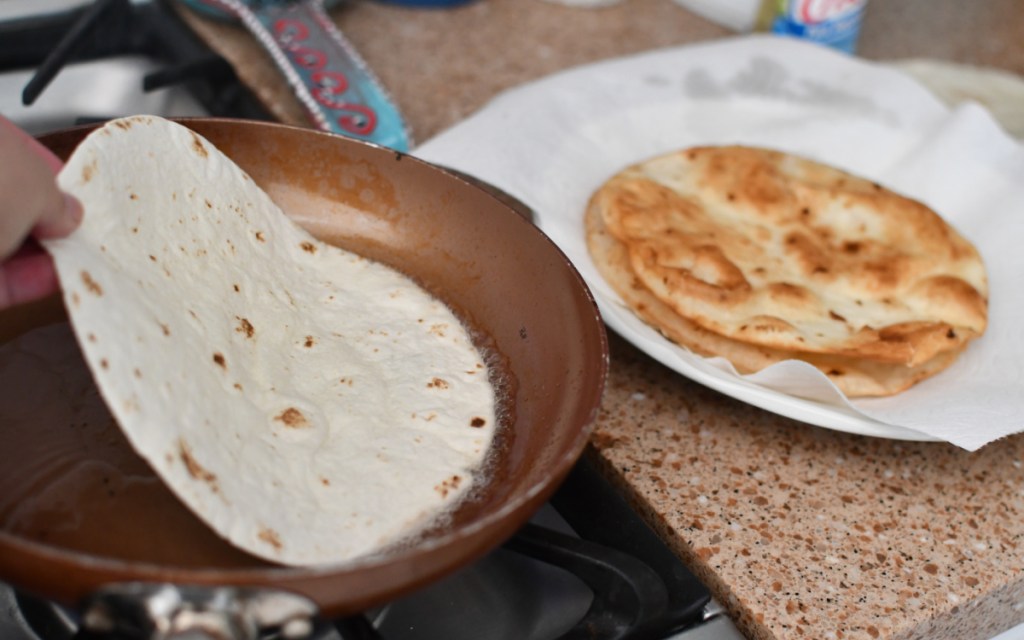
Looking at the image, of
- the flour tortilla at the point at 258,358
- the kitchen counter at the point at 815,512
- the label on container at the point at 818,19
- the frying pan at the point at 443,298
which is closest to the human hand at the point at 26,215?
the flour tortilla at the point at 258,358

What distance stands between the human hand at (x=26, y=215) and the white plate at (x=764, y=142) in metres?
0.51

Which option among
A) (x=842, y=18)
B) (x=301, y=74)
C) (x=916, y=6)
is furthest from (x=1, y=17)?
(x=916, y=6)

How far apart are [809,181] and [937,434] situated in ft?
1.39

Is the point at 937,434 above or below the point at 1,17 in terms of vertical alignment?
below

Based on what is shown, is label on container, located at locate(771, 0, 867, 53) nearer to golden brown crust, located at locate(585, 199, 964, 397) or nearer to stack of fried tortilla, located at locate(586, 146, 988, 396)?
stack of fried tortilla, located at locate(586, 146, 988, 396)

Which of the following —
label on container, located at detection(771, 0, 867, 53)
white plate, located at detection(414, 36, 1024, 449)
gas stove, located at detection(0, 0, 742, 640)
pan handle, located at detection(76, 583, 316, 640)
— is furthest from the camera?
label on container, located at detection(771, 0, 867, 53)

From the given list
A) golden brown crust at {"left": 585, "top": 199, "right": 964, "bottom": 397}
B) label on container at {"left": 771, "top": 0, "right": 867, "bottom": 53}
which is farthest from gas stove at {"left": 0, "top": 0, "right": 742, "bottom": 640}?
label on container at {"left": 771, "top": 0, "right": 867, "bottom": 53}

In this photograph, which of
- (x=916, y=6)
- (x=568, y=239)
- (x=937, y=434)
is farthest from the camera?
(x=916, y=6)

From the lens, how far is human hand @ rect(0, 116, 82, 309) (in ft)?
1.81

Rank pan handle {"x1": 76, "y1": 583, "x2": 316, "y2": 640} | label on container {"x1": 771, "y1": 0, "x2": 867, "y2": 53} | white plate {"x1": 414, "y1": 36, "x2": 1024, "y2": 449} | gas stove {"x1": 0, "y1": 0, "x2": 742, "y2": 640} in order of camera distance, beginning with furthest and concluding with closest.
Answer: label on container {"x1": 771, "y1": 0, "x2": 867, "y2": 53}
white plate {"x1": 414, "y1": 36, "x2": 1024, "y2": 449}
gas stove {"x1": 0, "y1": 0, "x2": 742, "y2": 640}
pan handle {"x1": 76, "y1": 583, "x2": 316, "y2": 640}

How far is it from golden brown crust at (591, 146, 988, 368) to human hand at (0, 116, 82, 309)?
1.81 feet

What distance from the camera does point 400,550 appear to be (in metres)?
0.64

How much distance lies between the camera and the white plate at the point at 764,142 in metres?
0.91

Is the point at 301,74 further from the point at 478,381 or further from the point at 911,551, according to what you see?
the point at 911,551
